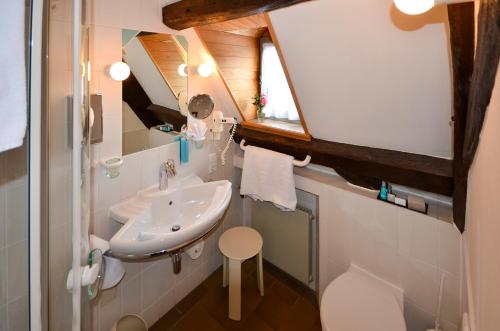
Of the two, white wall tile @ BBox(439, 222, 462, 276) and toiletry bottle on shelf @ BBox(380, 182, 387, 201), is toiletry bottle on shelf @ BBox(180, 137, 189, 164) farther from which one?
white wall tile @ BBox(439, 222, 462, 276)

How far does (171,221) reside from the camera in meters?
1.68

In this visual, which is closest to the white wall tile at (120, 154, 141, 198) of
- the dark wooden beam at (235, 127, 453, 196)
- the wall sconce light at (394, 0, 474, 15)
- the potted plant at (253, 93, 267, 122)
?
the dark wooden beam at (235, 127, 453, 196)

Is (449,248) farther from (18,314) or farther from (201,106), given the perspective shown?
(18,314)

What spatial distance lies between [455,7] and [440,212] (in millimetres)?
1082

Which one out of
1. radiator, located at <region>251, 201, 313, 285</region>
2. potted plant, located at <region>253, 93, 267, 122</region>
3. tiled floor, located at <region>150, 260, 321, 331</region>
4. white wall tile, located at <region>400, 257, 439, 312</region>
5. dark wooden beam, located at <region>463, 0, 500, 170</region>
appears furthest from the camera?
potted plant, located at <region>253, 93, 267, 122</region>

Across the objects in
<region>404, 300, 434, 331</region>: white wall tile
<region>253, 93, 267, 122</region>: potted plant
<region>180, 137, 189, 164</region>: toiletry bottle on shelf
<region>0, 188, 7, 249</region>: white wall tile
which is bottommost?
<region>404, 300, 434, 331</region>: white wall tile

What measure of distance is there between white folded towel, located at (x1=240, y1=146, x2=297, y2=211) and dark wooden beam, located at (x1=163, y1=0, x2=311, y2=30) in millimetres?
976

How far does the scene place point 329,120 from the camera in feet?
5.41

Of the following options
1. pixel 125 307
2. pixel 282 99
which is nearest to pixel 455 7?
pixel 282 99

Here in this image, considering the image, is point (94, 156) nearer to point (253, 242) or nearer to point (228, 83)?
point (228, 83)

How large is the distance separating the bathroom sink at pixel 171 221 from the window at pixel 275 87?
2.71ft

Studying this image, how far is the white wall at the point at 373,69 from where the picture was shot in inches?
41.5

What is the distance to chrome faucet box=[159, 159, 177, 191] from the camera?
1683mm

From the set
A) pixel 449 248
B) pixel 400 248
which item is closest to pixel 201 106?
pixel 400 248
